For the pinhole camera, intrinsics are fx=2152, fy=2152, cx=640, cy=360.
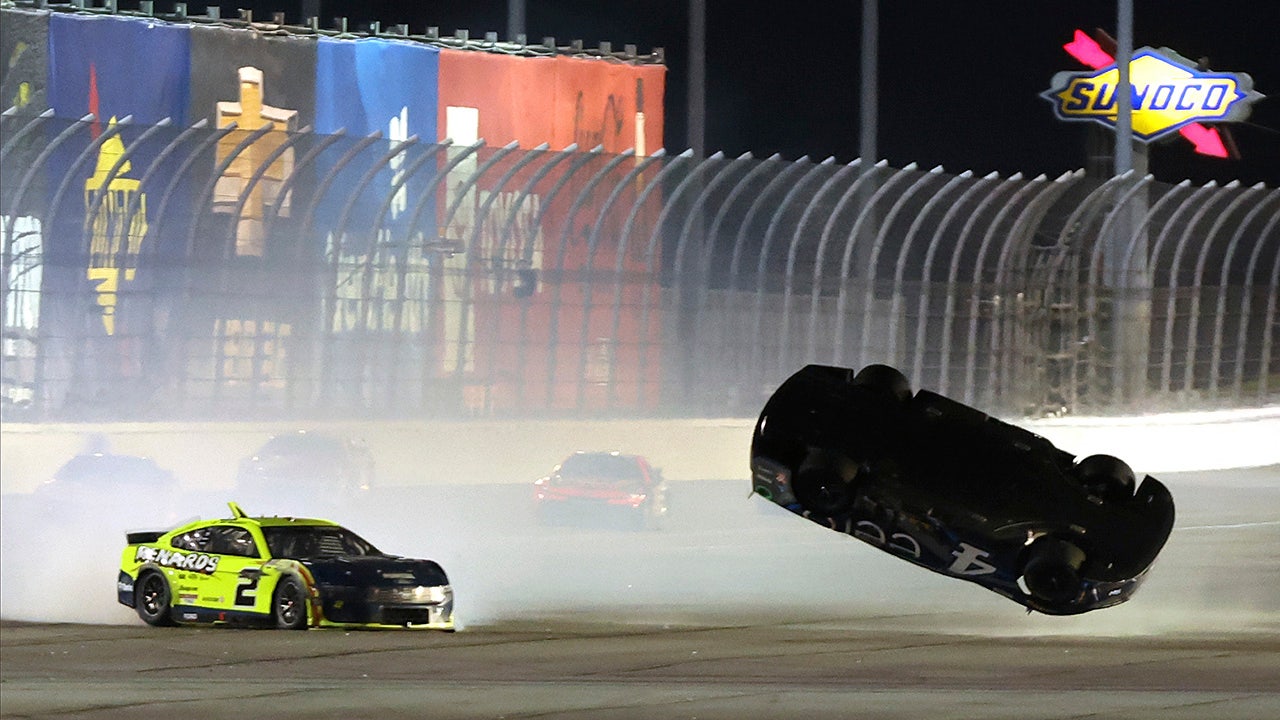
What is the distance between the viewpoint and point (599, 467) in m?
20.0

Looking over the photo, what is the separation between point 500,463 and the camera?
62.0 ft

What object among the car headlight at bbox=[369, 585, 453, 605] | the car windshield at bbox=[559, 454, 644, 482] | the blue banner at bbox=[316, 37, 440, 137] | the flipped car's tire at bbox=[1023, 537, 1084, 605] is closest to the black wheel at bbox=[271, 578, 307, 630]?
the car headlight at bbox=[369, 585, 453, 605]

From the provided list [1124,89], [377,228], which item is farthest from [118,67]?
[377,228]

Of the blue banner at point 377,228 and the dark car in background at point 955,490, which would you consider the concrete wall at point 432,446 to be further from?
the dark car in background at point 955,490

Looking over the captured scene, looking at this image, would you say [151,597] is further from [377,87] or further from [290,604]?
[377,87]

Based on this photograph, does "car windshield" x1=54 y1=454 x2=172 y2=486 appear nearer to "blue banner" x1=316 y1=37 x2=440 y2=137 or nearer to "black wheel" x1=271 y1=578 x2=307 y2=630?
"black wheel" x1=271 y1=578 x2=307 y2=630

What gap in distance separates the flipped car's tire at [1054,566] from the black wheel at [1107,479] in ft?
0.95

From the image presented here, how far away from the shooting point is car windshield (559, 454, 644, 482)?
777 inches

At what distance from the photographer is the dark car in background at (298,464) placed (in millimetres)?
18031

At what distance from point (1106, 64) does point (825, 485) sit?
38.9 meters

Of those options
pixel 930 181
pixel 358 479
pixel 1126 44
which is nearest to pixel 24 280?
pixel 358 479

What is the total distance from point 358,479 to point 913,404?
10311mm

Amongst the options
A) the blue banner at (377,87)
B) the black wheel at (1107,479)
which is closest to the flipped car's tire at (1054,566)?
the black wheel at (1107,479)

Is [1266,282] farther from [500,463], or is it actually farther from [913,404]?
[913,404]
